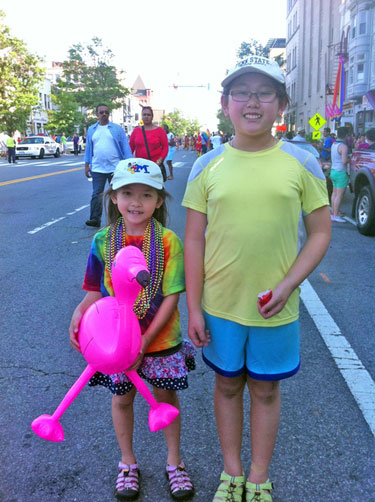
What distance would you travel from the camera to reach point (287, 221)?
1.87 m

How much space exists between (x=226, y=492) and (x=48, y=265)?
4612mm

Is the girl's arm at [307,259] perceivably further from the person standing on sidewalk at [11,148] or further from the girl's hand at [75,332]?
the person standing on sidewalk at [11,148]

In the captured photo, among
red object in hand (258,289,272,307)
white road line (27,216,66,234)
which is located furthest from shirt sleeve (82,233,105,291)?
white road line (27,216,66,234)

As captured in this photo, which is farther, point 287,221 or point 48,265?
point 48,265

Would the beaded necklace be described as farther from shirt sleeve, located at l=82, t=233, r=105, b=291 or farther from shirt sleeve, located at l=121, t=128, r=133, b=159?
shirt sleeve, located at l=121, t=128, r=133, b=159

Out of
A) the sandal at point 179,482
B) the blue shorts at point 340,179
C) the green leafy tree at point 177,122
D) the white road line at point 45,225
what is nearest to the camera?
the sandal at point 179,482

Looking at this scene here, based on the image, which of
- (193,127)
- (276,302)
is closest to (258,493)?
(276,302)

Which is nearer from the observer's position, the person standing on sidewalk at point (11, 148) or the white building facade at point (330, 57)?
the person standing on sidewalk at point (11, 148)

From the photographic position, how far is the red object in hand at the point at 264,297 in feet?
5.99

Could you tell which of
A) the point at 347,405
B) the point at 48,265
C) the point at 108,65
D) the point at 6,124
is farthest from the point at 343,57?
the point at 108,65

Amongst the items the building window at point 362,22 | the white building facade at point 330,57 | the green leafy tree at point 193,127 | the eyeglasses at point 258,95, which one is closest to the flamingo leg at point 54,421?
the eyeglasses at point 258,95

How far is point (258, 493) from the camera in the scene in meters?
2.05

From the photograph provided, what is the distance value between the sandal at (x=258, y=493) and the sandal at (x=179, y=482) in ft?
0.87

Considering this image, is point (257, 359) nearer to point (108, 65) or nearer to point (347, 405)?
point (347, 405)
